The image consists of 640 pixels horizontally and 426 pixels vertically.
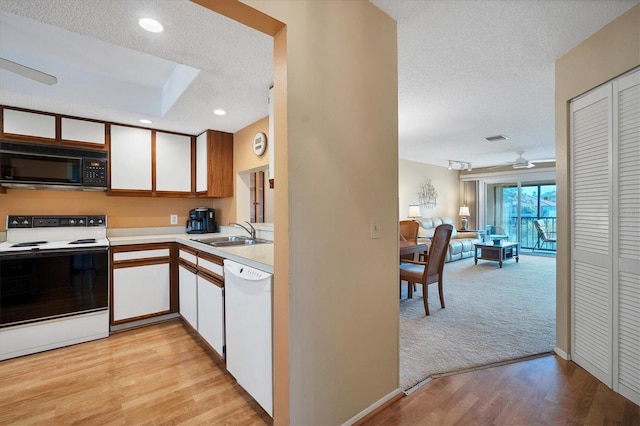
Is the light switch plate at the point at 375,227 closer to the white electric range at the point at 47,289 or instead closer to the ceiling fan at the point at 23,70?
the ceiling fan at the point at 23,70

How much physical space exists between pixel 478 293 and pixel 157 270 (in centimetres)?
402

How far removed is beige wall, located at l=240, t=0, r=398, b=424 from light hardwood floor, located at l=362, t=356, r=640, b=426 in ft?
0.65

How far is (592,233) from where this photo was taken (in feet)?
6.53

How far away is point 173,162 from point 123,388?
8.00 feet

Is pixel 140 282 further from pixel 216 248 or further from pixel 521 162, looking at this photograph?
pixel 521 162

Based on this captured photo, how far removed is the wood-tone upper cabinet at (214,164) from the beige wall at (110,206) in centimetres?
26

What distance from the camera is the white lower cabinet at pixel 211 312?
204cm

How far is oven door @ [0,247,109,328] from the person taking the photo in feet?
7.56

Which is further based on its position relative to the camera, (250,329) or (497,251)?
(497,251)

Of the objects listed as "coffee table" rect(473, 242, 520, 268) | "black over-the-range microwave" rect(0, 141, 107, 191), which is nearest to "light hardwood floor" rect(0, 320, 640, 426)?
"black over-the-range microwave" rect(0, 141, 107, 191)

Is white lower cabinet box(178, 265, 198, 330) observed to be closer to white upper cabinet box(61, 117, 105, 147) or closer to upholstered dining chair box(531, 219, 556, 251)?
white upper cabinet box(61, 117, 105, 147)

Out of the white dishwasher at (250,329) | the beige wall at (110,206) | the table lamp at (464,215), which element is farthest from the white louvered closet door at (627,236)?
the table lamp at (464,215)

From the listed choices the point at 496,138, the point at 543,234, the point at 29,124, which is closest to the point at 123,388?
the point at 29,124

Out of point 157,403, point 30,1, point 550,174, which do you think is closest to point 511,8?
point 30,1
